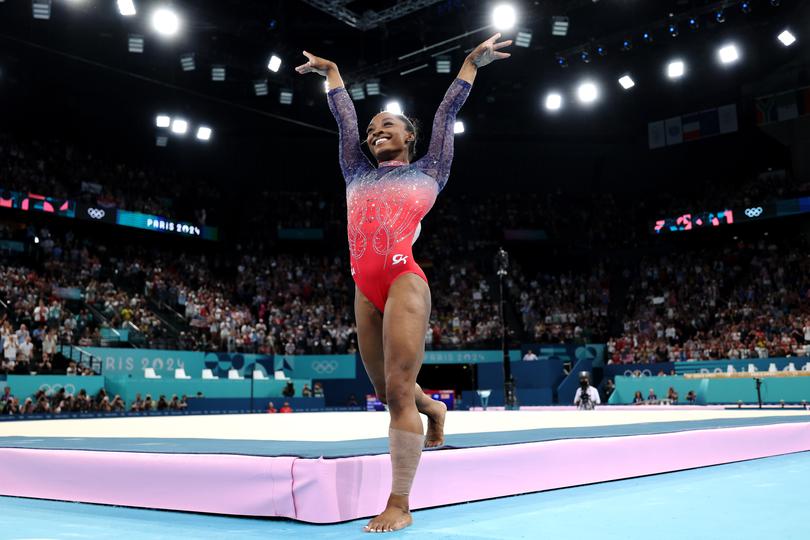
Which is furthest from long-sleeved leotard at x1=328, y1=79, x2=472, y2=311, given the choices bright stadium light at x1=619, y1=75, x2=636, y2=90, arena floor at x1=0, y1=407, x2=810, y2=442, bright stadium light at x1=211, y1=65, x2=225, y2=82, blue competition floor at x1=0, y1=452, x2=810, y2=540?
bright stadium light at x1=619, y1=75, x2=636, y2=90

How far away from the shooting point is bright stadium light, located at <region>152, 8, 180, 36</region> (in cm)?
1461

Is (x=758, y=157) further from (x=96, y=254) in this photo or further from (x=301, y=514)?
(x=301, y=514)

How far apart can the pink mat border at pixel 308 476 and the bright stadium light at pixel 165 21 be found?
1320cm

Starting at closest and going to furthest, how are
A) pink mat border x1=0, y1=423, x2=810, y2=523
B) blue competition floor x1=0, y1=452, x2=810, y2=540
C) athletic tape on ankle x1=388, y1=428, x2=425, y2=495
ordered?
blue competition floor x1=0, y1=452, x2=810, y2=540
athletic tape on ankle x1=388, y1=428, x2=425, y2=495
pink mat border x1=0, y1=423, x2=810, y2=523

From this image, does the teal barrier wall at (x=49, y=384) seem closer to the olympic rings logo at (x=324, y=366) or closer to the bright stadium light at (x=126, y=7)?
the bright stadium light at (x=126, y=7)

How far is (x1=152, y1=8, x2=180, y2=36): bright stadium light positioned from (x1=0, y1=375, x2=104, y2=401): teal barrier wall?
7.88 metres

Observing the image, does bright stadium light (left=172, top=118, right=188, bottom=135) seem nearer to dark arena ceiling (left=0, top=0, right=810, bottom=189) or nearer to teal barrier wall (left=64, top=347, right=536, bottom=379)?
dark arena ceiling (left=0, top=0, right=810, bottom=189)

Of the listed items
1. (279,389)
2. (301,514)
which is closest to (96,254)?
(279,389)

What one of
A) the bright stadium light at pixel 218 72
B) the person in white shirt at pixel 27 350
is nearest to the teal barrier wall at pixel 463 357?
the bright stadium light at pixel 218 72

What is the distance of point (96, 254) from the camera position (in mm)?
22688

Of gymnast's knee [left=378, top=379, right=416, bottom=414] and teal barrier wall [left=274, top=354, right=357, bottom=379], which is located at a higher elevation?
gymnast's knee [left=378, top=379, right=416, bottom=414]

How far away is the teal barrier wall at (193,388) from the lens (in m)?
16.1

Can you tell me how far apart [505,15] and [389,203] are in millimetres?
13531

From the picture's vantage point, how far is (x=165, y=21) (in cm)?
1468
